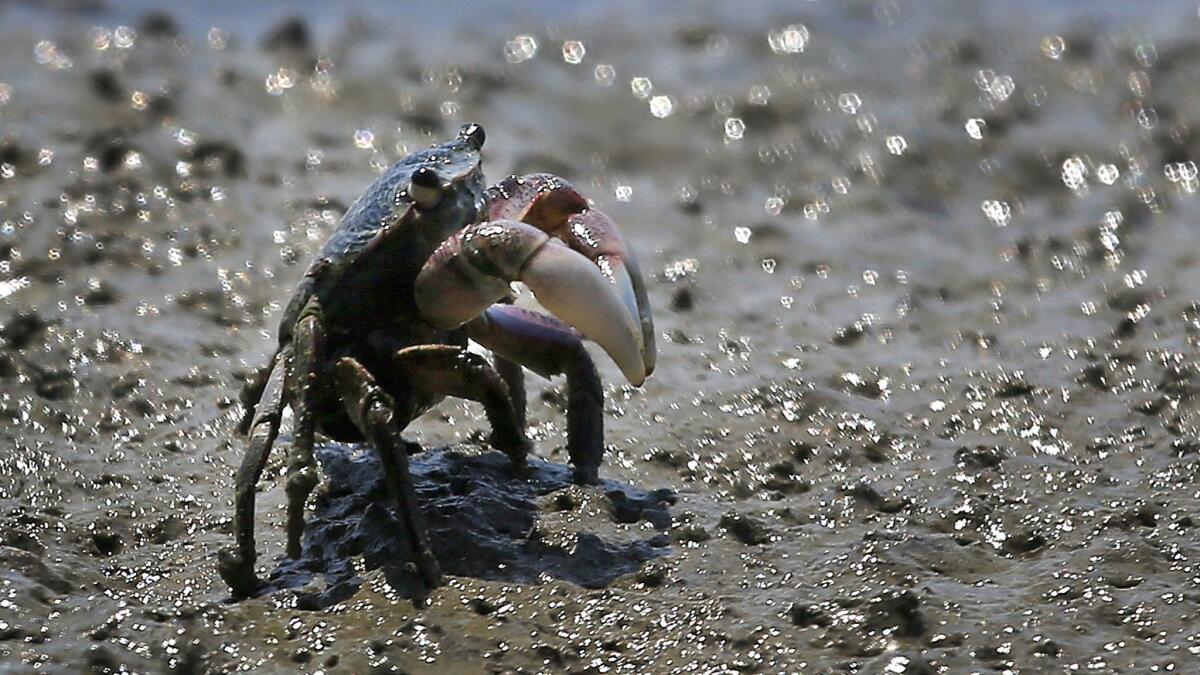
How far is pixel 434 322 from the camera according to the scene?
3971 mm

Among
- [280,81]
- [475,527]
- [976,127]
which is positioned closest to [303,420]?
[475,527]

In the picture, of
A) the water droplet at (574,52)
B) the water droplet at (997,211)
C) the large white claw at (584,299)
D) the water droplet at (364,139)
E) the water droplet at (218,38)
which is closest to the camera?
the large white claw at (584,299)

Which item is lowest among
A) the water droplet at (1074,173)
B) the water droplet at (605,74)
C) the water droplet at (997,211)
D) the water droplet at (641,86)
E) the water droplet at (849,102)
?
the water droplet at (997,211)

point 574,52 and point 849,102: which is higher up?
point 574,52

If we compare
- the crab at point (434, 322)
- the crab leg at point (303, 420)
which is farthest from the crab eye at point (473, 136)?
the crab leg at point (303, 420)

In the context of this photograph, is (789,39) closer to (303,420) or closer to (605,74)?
(605,74)

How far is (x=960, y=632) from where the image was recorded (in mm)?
3674

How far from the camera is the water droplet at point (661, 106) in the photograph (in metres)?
8.44

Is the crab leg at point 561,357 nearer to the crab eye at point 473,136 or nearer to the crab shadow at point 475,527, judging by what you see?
the crab shadow at point 475,527

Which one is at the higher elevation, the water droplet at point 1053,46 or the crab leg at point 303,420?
the water droplet at point 1053,46

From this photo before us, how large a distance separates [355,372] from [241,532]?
450mm

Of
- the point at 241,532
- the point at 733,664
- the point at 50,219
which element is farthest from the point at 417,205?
the point at 50,219

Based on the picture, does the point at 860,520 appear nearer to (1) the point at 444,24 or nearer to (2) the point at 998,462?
(2) the point at 998,462

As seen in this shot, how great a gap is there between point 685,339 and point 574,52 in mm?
3840
